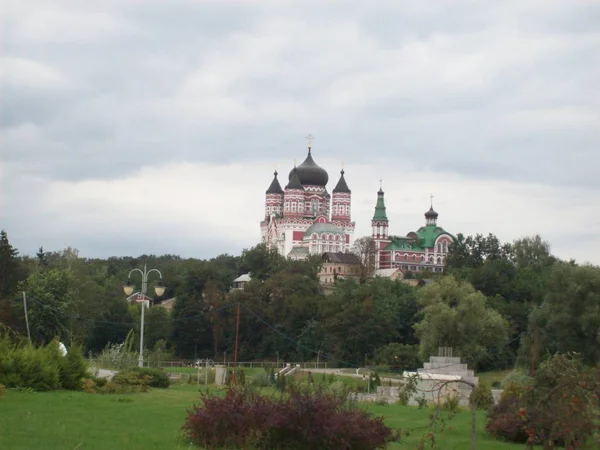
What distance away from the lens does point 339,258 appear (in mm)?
116312

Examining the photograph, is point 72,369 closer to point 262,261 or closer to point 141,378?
point 141,378

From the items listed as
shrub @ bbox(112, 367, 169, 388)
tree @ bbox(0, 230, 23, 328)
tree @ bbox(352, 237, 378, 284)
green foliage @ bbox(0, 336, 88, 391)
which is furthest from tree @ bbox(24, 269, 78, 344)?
tree @ bbox(352, 237, 378, 284)

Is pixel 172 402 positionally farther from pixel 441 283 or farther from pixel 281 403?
pixel 441 283

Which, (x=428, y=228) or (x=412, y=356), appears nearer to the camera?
(x=412, y=356)

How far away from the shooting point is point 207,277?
3191 inches

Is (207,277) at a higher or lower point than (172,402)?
higher

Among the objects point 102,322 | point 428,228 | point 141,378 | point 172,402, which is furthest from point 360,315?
point 428,228

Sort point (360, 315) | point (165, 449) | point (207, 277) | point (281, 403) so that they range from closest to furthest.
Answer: point (165, 449) → point (281, 403) → point (360, 315) → point (207, 277)

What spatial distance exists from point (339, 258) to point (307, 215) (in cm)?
1275

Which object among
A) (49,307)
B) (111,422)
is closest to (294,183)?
(49,307)

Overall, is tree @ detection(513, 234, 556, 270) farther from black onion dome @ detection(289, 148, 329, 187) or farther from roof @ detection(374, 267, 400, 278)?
black onion dome @ detection(289, 148, 329, 187)

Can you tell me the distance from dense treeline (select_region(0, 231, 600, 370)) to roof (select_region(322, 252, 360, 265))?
60.5ft

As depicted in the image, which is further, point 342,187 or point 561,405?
point 342,187

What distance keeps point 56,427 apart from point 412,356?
4388 cm
